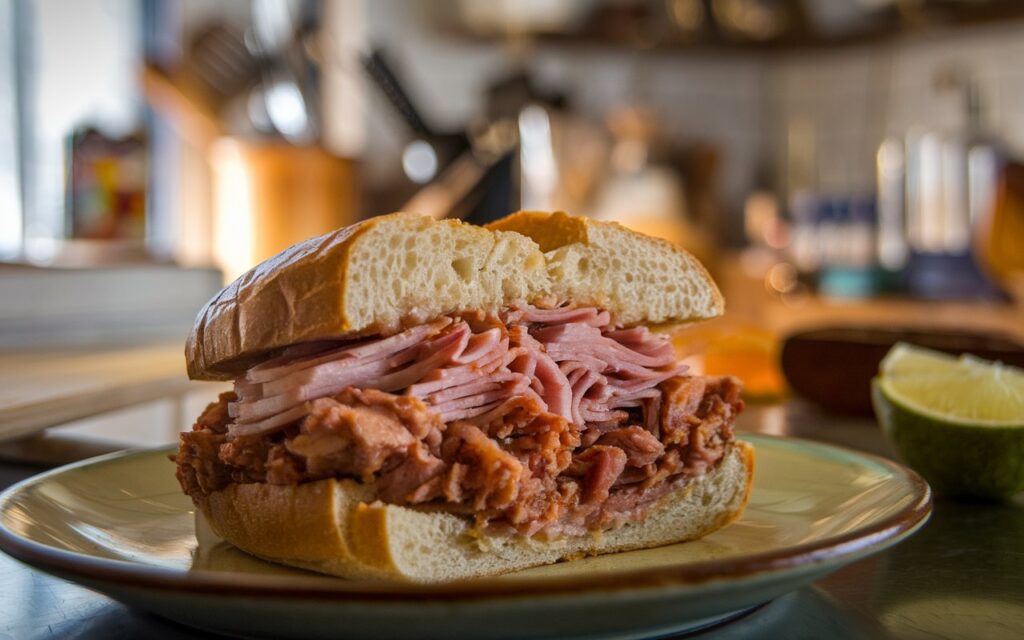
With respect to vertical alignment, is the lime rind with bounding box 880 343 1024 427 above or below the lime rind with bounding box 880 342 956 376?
below

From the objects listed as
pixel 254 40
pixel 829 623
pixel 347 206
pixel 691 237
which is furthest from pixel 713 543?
pixel 691 237

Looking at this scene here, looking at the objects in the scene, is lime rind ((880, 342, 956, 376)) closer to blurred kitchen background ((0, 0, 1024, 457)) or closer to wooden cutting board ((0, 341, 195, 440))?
blurred kitchen background ((0, 0, 1024, 457))

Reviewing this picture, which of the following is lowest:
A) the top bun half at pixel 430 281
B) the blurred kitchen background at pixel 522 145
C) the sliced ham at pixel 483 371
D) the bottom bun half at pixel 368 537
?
the bottom bun half at pixel 368 537

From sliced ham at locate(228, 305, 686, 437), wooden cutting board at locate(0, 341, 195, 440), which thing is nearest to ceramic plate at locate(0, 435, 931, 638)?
sliced ham at locate(228, 305, 686, 437)

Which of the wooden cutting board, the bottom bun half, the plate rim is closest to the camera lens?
the plate rim

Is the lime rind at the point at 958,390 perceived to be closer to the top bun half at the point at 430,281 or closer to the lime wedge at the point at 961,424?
the lime wedge at the point at 961,424

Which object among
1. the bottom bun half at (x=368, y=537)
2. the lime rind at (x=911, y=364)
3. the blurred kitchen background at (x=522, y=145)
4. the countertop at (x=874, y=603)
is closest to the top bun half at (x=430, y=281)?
the bottom bun half at (x=368, y=537)

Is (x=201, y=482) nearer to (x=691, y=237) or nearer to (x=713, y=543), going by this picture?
(x=713, y=543)
